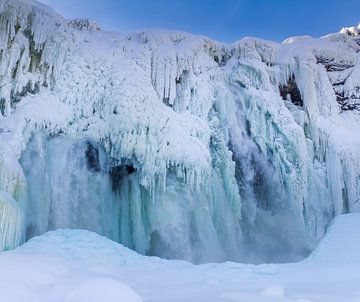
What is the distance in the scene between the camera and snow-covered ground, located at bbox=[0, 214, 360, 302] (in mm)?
4266

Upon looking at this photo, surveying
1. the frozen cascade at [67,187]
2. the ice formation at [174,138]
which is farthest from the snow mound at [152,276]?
the ice formation at [174,138]

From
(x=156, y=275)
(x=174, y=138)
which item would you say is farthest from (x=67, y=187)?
(x=156, y=275)

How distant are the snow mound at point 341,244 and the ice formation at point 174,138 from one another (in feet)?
13.4

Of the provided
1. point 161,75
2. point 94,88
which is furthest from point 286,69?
point 94,88

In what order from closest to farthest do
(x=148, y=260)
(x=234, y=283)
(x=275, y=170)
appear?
(x=234, y=283) → (x=148, y=260) → (x=275, y=170)

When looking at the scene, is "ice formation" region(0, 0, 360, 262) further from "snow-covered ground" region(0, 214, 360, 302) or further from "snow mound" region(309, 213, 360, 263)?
"snow mound" region(309, 213, 360, 263)

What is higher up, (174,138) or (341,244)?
(174,138)

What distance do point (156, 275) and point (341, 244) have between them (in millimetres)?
3871

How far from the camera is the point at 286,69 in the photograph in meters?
15.2

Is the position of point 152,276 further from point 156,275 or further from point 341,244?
point 341,244

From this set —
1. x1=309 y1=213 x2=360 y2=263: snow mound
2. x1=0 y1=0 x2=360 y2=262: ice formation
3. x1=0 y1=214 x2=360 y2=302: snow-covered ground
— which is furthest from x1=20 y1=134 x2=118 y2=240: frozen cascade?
x1=309 y1=213 x2=360 y2=263: snow mound

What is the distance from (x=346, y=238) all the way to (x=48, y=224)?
22.4ft

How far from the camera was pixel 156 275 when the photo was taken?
280 inches

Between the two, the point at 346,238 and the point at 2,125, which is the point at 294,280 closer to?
the point at 346,238
